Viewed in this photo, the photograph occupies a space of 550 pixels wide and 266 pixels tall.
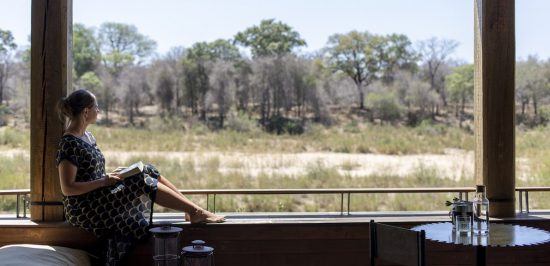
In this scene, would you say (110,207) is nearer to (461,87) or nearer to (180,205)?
(180,205)

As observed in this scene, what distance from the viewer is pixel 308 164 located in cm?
1236

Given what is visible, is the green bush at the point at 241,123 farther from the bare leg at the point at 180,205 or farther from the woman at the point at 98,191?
the woman at the point at 98,191

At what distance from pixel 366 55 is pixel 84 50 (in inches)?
262

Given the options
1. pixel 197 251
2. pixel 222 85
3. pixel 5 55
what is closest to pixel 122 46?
pixel 222 85

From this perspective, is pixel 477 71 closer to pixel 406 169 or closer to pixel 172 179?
pixel 172 179

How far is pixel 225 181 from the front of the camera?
11.0 m

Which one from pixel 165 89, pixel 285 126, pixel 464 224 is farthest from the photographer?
pixel 165 89

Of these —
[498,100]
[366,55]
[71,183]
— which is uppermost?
[366,55]

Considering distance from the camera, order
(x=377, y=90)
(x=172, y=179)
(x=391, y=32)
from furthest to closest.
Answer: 1. (x=391, y=32)
2. (x=377, y=90)
3. (x=172, y=179)

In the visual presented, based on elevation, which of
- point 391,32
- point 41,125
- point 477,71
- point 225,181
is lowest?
point 225,181

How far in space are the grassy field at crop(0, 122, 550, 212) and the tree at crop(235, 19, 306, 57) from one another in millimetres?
2482

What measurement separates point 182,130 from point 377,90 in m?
4.79

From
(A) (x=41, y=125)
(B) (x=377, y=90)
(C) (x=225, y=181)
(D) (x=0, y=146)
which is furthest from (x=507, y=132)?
(B) (x=377, y=90)

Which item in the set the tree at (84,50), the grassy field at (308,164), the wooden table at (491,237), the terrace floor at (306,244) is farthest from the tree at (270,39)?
the wooden table at (491,237)
